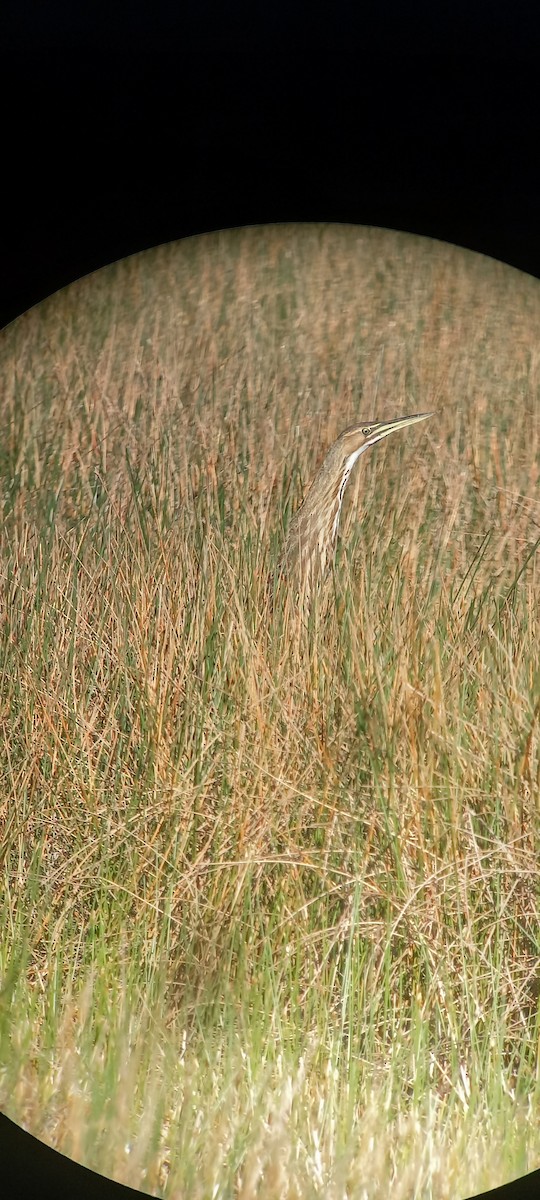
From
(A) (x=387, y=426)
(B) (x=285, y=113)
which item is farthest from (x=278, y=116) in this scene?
(A) (x=387, y=426)

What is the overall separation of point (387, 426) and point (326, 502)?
0.52 ft

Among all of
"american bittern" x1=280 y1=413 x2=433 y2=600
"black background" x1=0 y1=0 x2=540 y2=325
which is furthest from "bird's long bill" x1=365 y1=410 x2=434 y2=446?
"black background" x1=0 y1=0 x2=540 y2=325

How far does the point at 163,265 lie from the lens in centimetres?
181

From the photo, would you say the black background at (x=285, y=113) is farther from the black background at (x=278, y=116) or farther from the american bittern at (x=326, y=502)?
the american bittern at (x=326, y=502)

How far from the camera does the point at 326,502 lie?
5.77ft

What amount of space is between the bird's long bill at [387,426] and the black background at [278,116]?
296 mm

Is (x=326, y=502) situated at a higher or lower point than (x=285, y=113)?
lower

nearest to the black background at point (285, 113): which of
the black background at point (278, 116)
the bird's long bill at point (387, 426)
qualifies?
the black background at point (278, 116)

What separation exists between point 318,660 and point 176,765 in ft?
0.94

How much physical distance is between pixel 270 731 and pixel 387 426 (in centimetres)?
53

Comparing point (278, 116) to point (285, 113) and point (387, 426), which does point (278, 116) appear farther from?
point (387, 426)

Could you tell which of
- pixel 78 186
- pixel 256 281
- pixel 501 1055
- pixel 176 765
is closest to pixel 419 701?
pixel 176 765

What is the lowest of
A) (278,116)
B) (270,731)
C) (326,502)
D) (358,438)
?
(270,731)

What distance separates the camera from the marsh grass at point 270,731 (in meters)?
1.72
